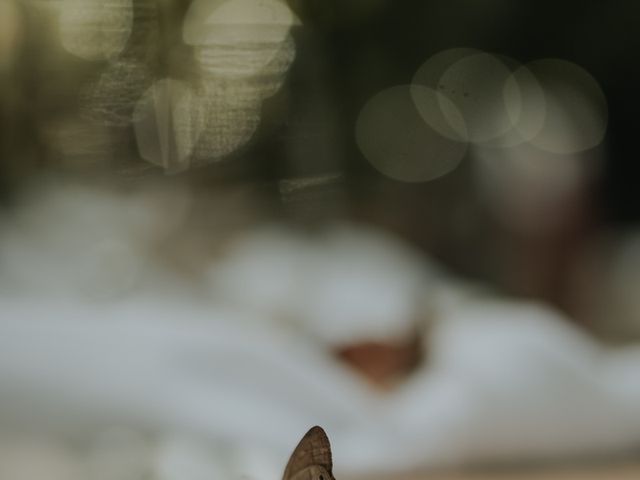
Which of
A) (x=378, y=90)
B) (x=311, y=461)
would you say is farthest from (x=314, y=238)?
(x=311, y=461)

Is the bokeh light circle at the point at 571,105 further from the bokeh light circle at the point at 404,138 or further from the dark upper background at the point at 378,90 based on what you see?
the bokeh light circle at the point at 404,138

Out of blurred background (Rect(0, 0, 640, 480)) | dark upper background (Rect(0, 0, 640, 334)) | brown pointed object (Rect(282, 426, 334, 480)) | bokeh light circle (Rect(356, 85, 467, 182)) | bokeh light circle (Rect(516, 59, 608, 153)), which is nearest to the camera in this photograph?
brown pointed object (Rect(282, 426, 334, 480))

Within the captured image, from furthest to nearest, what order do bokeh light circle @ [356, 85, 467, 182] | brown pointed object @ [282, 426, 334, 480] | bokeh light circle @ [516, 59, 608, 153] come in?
bokeh light circle @ [516, 59, 608, 153]
bokeh light circle @ [356, 85, 467, 182]
brown pointed object @ [282, 426, 334, 480]

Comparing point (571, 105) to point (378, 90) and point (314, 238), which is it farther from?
point (314, 238)

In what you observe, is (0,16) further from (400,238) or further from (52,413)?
(400,238)

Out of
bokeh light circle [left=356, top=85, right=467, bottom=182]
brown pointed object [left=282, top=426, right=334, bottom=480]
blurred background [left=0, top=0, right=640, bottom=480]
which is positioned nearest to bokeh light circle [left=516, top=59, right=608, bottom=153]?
blurred background [left=0, top=0, right=640, bottom=480]

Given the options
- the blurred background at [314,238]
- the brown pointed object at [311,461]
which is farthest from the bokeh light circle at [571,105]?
the brown pointed object at [311,461]

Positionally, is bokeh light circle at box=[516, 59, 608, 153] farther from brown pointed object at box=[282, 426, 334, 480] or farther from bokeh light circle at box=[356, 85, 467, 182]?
brown pointed object at box=[282, 426, 334, 480]
